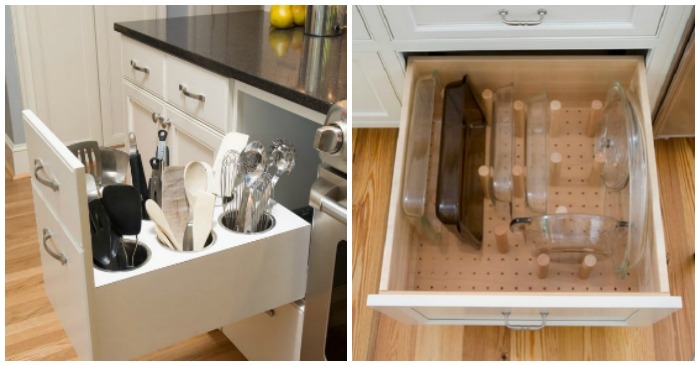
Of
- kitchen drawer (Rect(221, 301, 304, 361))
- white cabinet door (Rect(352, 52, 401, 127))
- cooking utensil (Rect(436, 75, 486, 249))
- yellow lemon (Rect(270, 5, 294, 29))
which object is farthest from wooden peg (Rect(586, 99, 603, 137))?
yellow lemon (Rect(270, 5, 294, 29))

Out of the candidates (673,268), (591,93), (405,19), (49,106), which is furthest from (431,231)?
(49,106)

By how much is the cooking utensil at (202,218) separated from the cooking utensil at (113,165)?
14.1 inches

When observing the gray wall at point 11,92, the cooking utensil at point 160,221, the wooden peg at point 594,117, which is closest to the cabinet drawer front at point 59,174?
the cooking utensil at point 160,221

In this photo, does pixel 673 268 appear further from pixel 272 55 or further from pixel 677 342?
pixel 272 55

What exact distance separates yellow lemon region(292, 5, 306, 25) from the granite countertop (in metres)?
0.02

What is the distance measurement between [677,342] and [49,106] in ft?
7.30

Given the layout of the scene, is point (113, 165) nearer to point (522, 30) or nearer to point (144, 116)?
point (144, 116)

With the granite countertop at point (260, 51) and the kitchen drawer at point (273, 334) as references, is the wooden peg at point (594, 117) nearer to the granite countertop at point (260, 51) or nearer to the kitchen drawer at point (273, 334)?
the granite countertop at point (260, 51)

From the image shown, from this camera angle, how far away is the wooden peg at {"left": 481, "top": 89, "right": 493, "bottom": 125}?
161cm

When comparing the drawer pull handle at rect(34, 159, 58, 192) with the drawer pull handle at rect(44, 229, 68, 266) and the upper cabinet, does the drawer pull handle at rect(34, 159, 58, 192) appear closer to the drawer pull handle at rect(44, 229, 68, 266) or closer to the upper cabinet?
the drawer pull handle at rect(44, 229, 68, 266)

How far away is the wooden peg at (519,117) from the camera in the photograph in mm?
1594

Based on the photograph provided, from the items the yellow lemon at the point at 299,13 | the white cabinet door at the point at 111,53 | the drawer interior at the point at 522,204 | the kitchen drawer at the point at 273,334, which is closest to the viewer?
the drawer interior at the point at 522,204

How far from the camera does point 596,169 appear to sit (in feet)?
4.96

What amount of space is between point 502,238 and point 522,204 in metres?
0.16
